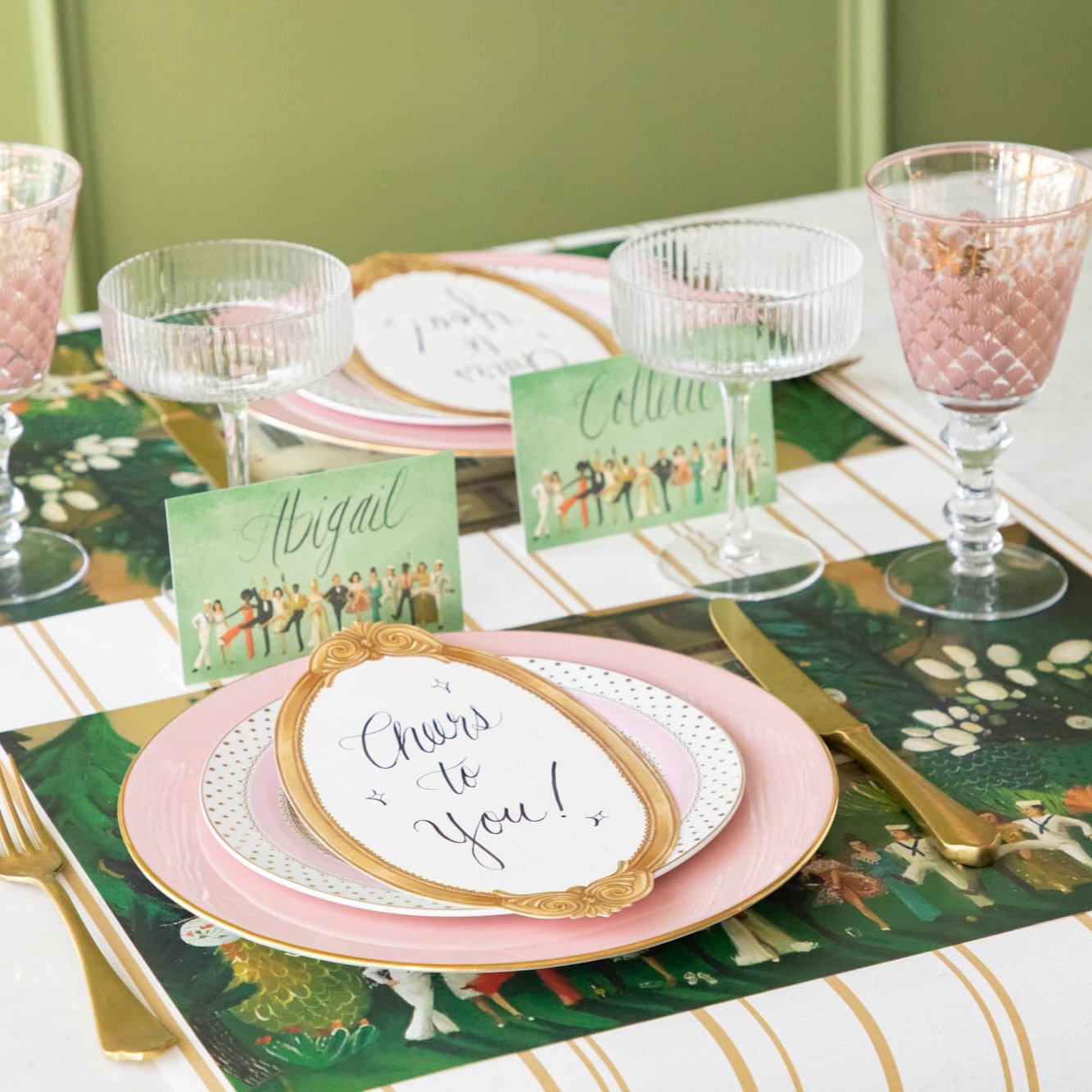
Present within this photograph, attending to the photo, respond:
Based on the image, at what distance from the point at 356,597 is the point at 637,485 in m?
0.25

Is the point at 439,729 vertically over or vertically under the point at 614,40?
under

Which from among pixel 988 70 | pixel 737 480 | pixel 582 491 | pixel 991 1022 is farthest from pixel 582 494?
pixel 988 70

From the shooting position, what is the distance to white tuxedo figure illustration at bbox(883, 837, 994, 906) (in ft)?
2.72

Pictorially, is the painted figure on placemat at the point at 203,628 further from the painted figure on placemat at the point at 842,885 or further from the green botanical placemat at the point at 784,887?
the painted figure on placemat at the point at 842,885

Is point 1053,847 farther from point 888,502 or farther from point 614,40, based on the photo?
point 614,40

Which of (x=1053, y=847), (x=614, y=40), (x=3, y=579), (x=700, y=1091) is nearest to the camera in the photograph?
(x=700, y=1091)

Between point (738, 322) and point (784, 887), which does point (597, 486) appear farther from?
point (784, 887)

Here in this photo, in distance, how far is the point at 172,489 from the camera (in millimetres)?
1314

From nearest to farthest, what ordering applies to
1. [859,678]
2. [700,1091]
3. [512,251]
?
[700,1091]
[859,678]
[512,251]

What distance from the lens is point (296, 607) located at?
107 cm

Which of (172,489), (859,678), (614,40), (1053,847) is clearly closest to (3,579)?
(172,489)

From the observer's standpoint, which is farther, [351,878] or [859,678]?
[859,678]

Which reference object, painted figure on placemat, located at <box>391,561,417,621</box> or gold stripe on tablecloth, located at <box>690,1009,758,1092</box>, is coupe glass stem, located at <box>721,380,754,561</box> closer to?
painted figure on placemat, located at <box>391,561,417,621</box>

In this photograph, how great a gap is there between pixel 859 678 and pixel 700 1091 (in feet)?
1.18
